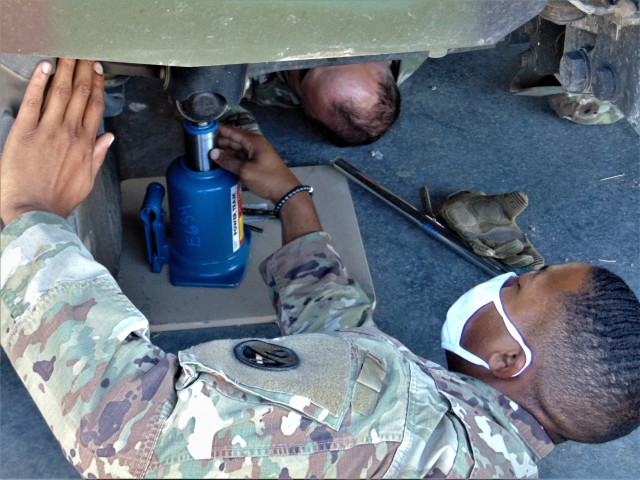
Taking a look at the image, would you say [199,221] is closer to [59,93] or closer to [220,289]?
[220,289]

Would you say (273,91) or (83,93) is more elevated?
(83,93)

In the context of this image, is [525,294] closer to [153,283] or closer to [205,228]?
[205,228]

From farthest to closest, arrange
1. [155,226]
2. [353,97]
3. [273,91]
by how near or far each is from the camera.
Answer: [273,91] < [353,97] < [155,226]

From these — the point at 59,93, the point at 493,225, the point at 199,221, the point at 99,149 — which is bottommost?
the point at 493,225

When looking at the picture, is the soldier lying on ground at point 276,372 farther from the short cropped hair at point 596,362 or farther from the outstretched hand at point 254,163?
the outstretched hand at point 254,163

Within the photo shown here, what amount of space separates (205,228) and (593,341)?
0.97 m

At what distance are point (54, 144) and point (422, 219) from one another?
126 centimetres

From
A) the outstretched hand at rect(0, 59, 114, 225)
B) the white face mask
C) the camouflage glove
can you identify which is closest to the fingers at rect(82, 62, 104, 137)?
the outstretched hand at rect(0, 59, 114, 225)

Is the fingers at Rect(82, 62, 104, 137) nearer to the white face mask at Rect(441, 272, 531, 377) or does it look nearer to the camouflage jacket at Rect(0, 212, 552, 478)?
the camouflage jacket at Rect(0, 212, 552, 478)

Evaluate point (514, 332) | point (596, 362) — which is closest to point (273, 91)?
point (514, 332)

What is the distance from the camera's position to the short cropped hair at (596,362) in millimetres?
1220

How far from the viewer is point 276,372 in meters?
1.09

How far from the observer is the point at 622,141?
2.69 metres

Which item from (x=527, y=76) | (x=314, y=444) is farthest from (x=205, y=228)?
(x=527, y=76)
